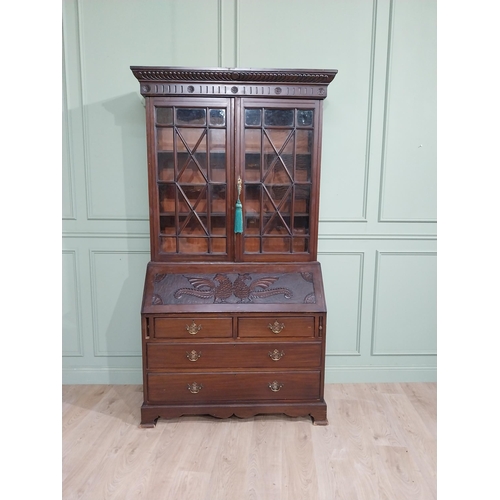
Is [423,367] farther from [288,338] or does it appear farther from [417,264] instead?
[288,338]

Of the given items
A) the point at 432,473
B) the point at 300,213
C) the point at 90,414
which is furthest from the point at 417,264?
the point at 90,414

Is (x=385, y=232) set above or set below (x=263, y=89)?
below

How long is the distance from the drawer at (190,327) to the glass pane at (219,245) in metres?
0.42

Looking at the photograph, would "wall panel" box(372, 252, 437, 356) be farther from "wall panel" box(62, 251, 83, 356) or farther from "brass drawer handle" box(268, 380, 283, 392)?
"wall panel" box(62, 251, 83, 356)

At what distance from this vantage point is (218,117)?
2334 millimetres

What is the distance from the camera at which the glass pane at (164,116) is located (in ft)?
7.58

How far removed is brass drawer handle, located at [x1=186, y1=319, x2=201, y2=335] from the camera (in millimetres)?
2330

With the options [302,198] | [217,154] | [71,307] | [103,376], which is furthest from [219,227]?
[103,376]

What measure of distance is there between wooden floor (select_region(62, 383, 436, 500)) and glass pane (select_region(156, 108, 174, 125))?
1.81 m

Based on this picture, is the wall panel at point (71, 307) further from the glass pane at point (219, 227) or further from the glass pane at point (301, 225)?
the glass pane at point (301, 225)

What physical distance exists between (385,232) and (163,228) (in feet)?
5.11

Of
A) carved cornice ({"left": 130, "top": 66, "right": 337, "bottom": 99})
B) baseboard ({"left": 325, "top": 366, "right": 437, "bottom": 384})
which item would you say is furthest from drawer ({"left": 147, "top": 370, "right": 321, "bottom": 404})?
carved cornice ({"left": 130, "top": 66, "right": 337, "bottom": 99})

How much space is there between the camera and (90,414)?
254 centimetres

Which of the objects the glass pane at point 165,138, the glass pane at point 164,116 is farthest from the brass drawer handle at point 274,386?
the glass pane at point 164,116
